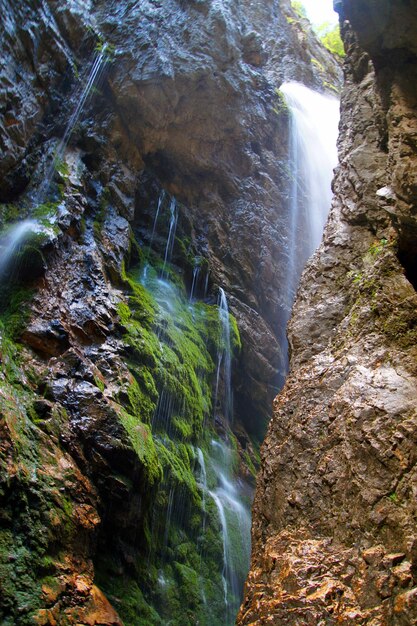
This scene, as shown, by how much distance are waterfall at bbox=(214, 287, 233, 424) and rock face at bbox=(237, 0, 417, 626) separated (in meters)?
7.06

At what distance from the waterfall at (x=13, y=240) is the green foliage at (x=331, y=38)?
2453 centimetres

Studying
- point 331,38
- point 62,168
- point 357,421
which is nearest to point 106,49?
point 62,168

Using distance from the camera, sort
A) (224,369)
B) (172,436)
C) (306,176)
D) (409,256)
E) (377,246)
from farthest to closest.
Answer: (306,176) → (224,369) → (172,436) → (377,246) → (409,256)

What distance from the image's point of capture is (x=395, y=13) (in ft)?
14.0

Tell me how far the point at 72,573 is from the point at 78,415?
87.1 inches

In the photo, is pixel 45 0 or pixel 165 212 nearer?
pixel 45 0

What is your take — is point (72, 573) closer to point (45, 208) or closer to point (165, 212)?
point (45, 208)

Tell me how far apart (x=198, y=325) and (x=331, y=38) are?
997 inches

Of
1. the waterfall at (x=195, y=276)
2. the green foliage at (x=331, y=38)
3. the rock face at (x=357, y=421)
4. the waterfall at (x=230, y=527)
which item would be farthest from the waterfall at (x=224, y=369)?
the green foliage at (x=331, y=38)

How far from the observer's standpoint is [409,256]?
5.06 metres

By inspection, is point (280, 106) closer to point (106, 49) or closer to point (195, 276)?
point (106, 49)

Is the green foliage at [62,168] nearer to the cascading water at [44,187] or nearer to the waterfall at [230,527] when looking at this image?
the cascading water at [44,187]

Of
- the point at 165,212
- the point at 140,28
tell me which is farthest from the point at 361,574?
the point at 140,28

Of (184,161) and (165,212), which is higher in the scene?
(184,161)
